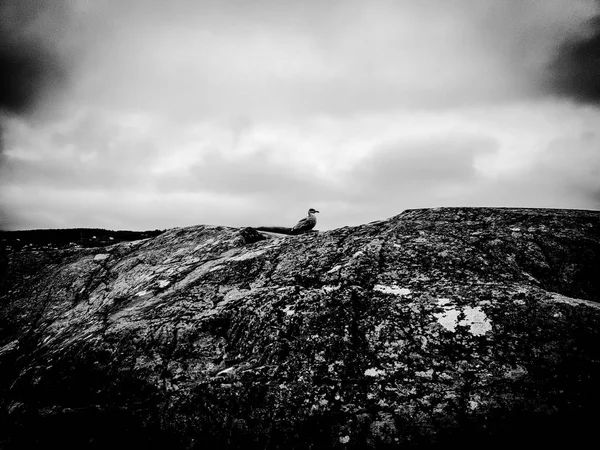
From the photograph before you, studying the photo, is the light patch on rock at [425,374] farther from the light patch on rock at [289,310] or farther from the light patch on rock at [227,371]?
the light patch on rock at [227,371]

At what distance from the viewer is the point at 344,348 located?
175 inches

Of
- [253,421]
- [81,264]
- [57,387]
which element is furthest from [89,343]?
[81,264]

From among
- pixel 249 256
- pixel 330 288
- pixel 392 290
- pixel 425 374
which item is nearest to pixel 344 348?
pixel 425 374

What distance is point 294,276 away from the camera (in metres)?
6.01

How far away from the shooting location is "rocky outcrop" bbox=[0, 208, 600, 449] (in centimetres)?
357

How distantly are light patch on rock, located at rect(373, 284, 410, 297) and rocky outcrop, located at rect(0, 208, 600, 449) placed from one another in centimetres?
3

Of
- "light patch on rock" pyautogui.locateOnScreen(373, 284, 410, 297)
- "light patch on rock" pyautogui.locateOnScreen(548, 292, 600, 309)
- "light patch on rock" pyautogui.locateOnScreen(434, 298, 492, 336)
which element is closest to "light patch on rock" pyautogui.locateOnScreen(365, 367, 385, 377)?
"light patch on rock" pyautogui.locateOnScreen(434, 298, 492, 336)

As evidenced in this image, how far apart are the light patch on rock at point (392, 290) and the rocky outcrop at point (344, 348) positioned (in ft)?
0.09

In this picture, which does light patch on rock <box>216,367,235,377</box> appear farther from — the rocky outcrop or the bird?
the bird

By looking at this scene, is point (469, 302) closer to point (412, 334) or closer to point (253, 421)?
point (412, 334)

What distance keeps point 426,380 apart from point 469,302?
149 centimetres

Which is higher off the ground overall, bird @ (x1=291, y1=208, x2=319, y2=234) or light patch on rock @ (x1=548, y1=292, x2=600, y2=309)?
bird @ (x1=291, y1=208, x2=319, y2=234)

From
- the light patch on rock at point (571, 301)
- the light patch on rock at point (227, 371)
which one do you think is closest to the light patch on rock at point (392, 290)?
the light patch on rock at point (571, 301)

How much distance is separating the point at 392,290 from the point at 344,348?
4.49 ft
